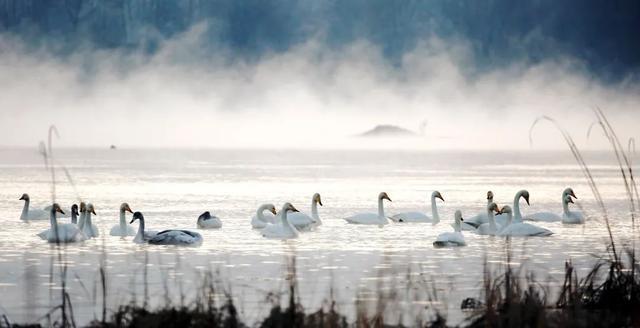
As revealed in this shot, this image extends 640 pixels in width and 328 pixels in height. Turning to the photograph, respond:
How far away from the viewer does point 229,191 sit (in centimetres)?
4322

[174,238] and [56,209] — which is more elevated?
[56,209]

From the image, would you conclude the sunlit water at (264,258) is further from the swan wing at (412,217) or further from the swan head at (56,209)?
→ the swan head at (56,209)

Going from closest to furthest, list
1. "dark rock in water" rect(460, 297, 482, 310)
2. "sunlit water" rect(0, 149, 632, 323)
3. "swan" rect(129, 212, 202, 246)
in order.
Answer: "dark rock in water" rect(460, 297, 482, 310), "sunlit water" rect(0, 149, 632, 323), "swan" rect(129, 212, 202, 246)

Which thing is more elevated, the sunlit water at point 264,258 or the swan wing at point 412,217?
the swan wing at point 412,217

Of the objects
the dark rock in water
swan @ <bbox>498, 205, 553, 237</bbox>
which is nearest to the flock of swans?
swan @ <bbox>498, 205, 553, 237</bbox>

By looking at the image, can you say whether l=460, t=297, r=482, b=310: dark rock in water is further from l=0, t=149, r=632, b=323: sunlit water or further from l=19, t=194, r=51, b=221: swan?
l=19, t=194, r=51, b=221: swan

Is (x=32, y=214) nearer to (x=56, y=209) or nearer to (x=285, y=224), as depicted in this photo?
(x=56, y=209)

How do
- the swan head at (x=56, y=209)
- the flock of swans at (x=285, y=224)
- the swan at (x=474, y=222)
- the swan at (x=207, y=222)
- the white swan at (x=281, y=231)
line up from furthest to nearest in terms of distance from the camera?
the swan at (x=474, y=222) < the swan at (x=207, y=222) < the white swan at (x=281, y=231) < the flock of swans at (x=285, y=224) < the swan head at (x=56, y=209)

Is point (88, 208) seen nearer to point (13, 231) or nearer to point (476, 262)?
point (13, 231)

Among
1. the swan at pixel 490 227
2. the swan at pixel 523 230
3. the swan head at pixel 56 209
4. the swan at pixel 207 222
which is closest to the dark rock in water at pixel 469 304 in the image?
the swan head at pixel 56 209

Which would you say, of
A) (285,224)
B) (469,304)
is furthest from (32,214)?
(469,304)

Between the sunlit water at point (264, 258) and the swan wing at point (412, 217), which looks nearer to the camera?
the sunlit water at point (264, 258)

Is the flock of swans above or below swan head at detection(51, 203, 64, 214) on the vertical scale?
below

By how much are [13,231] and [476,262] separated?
9993mm
